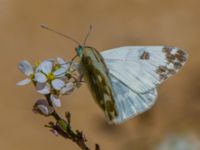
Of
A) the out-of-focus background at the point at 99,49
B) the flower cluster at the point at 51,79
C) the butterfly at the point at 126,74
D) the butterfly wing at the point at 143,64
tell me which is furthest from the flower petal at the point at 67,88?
the out-of-focus background at the point at 99,49

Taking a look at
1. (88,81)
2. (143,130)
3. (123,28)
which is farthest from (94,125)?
(88,81)

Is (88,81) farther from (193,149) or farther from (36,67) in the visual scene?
(193,149)

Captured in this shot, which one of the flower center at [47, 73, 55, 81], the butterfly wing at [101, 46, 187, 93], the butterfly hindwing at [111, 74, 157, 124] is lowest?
the butterfly hindwing at [111, 74, 157, 124]

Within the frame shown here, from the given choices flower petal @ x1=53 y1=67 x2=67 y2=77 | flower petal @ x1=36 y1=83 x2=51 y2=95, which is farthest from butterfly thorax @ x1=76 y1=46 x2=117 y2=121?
flower petal @ x1=36 y1=83 x2=51 y2=95

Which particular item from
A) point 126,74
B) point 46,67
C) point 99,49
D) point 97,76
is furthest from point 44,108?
point 99,49

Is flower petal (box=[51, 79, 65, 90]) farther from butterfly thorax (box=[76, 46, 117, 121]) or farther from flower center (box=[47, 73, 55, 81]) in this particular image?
butterfly thorax (box=[76, 46, 117, 121])

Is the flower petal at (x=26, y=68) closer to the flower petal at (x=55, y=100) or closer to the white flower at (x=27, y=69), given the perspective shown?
the white flower at (x=27, y=69)

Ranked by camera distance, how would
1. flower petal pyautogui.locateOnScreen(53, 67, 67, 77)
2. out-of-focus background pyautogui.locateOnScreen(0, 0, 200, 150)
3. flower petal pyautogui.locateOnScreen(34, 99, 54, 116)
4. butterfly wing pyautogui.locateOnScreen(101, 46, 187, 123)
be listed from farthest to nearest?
out-of-focus background pyautogui.locateOnScreen(0, 0, 200, 150) → butterfly wing pyautogui.locateOnScreen(101, 46, 187, 123) → flower petal pyautogui.locateOnScreen(53, 67, 67, 77) → flower petal pyautogui.locateOnScreen(34, 99, 54, 116)
